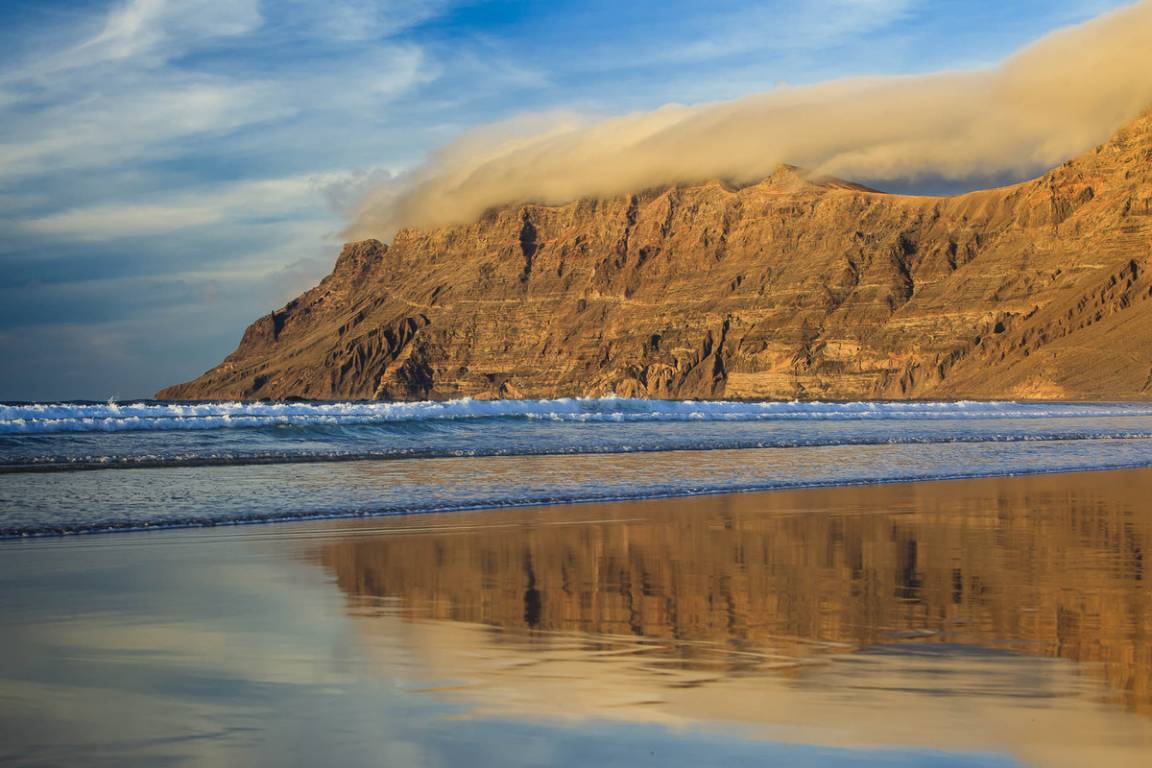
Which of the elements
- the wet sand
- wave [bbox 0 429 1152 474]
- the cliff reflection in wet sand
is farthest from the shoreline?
wave [bbox 0 429 1152 474]

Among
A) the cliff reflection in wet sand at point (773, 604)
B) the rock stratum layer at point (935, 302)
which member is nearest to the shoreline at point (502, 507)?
the cliff reflection in wet sand at point (773, 604)

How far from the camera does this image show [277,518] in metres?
15.4

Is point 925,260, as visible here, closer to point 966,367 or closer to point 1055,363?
point 966,367

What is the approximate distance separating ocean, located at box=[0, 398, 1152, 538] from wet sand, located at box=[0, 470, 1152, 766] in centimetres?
332

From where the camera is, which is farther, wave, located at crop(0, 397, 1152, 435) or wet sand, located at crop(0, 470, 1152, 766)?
wave, located at crop(0, 397, 1152, 435)

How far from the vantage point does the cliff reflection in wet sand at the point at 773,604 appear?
6336 mm

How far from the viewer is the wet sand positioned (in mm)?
5328

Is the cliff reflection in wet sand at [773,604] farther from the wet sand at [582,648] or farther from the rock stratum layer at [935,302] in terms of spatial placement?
the rock stratum layer at [935,302]

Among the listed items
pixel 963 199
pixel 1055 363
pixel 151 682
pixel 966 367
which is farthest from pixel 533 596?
pixel 963 199

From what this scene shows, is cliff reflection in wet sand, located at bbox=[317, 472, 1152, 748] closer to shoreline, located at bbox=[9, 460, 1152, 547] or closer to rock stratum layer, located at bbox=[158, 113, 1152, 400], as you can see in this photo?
shoreline, located at bbox=[9, 460, 1152, 547]

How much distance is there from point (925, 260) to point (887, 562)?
571ft

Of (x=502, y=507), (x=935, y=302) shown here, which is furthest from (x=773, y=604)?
(x=935, y=302)

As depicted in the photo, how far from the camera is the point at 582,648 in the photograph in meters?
7.36

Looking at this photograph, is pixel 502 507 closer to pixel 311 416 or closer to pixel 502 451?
pixel 502 451
